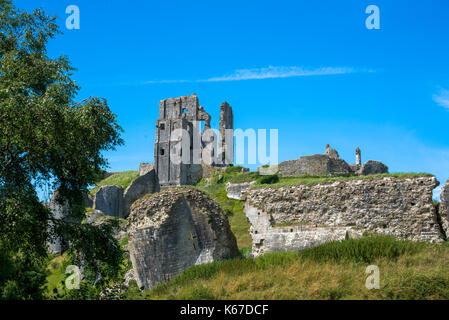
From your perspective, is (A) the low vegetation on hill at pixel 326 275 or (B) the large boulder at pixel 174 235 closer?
(A) the low vegetation on hill at pixel 326 275

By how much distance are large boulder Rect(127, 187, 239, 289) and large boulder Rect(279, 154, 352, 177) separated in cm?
1828

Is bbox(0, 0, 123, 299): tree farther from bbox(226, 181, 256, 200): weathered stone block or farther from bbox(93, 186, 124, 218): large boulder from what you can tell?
bbox(93, 186, 124, 218): large boulder

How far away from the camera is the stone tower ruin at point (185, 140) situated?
169 ft

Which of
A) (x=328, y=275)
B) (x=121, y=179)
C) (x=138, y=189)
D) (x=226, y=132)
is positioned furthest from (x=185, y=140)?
(x=328, y=275)

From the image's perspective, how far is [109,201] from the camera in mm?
37531

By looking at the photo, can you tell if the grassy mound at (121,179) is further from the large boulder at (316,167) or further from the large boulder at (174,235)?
the large boulder at (174,235)

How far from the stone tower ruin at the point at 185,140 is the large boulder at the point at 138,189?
297 centimetres

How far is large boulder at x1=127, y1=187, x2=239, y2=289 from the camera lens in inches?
579

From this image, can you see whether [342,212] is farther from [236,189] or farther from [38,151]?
[236,189]

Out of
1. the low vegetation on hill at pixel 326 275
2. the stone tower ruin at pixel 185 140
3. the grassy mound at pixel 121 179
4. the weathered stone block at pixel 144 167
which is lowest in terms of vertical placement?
the low vegetation on hill at pixel 326 275

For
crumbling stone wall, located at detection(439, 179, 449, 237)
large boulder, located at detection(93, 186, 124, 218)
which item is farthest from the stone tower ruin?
crumbling stone wall, located at detection(439, 179, 449, 237)

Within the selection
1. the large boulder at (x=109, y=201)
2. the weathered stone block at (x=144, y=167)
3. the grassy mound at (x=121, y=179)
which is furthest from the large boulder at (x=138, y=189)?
the grassy mound at (x=121, y=179)

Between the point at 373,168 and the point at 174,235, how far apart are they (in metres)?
22.8
